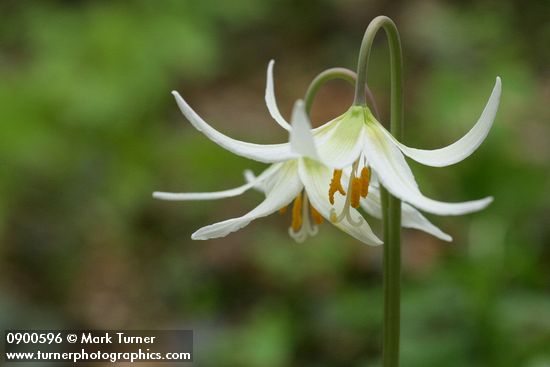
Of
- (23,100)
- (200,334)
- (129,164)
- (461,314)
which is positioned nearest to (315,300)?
(200,334)

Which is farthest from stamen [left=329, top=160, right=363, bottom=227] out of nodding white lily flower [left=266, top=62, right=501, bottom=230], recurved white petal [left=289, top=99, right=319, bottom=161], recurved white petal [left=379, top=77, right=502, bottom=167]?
recurved white petal [left=289, top=99, right=319, bottom=161]

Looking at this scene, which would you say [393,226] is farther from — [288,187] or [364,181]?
[288,187]

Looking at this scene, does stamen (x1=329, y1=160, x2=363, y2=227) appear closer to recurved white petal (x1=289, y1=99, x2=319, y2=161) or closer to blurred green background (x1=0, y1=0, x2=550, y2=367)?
recurved white petal (x1=289, y1=99, x2=319, y2=161)

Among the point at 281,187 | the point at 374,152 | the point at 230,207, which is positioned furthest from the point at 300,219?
the point at 230,207

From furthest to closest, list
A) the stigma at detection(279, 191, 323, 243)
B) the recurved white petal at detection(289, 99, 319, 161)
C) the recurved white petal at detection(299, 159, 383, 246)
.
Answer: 1. the stigma at detection(279, 191, 323, 243)
2. the recurved white petal at detection(299, 159, 383, 246)
3. the recurved white petal at detection(289, 99, 319, 161)

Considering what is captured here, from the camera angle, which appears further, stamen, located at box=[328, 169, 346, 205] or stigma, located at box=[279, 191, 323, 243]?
stigma, located at box=[279, 191, 323, 243]

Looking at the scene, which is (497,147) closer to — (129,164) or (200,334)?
(200,334)

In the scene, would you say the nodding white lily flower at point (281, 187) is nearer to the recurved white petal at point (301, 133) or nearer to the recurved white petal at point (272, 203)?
the recurved white petal at point (272, 203)
